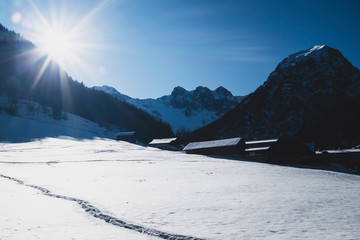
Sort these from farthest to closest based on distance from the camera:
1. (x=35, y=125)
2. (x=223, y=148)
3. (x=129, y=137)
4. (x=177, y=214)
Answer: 1. (x=129, y=137)
2. (x=35, y=125)
3. (x=223, y=148)
4. (x=177, y=214)

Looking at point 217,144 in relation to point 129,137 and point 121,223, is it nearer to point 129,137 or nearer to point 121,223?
point 121,223

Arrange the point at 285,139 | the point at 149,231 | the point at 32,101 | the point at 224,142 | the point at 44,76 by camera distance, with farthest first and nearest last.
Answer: the point at 44,76 → the point at 32,101 → the point at 224,142 → the point at 285,139 → the point at 149,231

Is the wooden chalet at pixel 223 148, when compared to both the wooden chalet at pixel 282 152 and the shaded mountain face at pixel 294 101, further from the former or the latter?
the shaded mountain face at pixel 294 101

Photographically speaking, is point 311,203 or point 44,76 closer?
point 311,203

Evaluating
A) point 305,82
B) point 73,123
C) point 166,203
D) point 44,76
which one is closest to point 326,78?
point 305,82

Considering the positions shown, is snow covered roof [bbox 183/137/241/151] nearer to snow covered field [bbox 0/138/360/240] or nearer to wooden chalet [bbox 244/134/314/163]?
wooden chalet [bbox 244/134/314/163]

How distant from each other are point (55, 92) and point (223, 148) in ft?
392

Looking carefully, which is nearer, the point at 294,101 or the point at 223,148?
the point at 223,148

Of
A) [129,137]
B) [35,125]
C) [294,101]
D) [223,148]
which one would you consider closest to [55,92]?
[35,125]

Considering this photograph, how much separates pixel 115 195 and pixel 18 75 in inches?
5809

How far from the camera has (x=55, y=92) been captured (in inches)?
5394

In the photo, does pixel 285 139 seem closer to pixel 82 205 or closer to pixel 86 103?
pixel 82 205

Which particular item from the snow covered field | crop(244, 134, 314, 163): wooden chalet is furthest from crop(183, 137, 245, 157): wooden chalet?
the snow covered field

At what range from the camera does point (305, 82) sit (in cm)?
18988
